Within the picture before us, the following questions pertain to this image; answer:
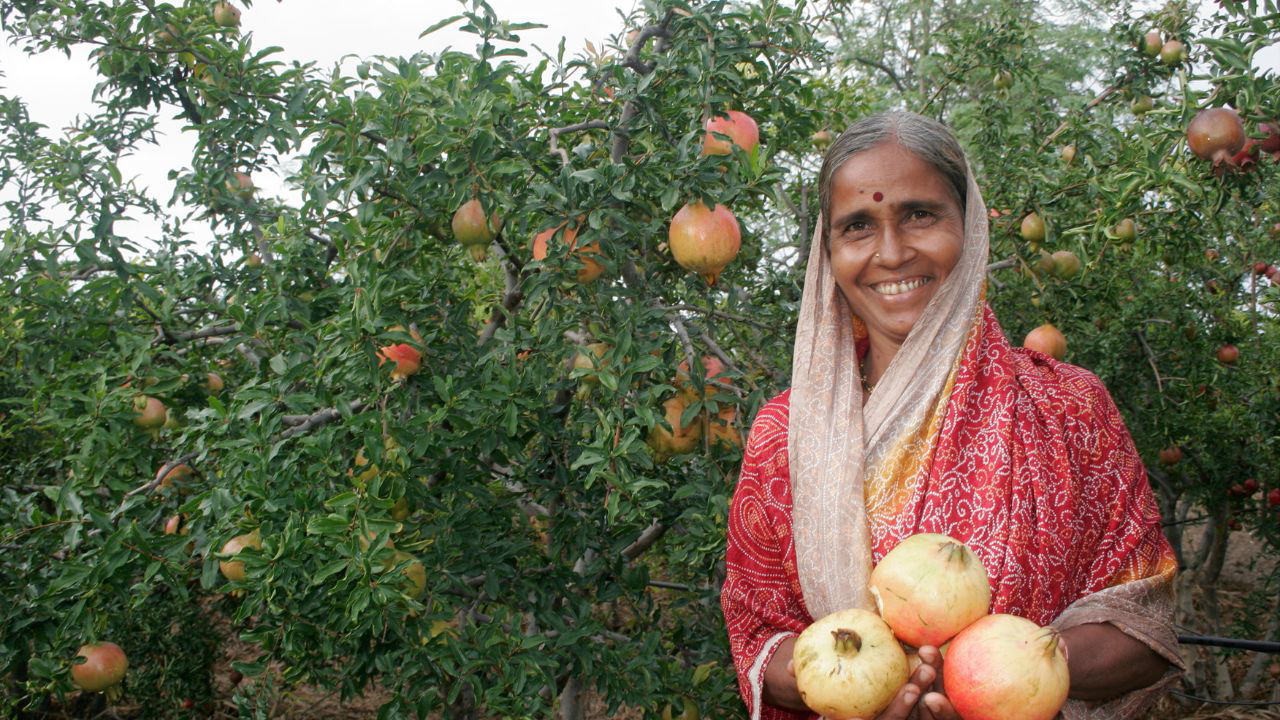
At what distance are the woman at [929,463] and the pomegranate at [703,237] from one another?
420mm

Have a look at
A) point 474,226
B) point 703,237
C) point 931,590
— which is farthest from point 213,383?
point 931,590

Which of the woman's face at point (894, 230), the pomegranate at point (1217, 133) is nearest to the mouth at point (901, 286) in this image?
the woman's face at point (894, 230)

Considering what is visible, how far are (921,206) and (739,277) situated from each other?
1186 millimetres

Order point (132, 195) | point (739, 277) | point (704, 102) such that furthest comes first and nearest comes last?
point (132, 195)
point (739, 277)
point (704, 102)

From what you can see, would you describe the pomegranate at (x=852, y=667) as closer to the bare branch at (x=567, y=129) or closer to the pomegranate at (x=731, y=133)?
the pomegranate at (x=731, y=133)

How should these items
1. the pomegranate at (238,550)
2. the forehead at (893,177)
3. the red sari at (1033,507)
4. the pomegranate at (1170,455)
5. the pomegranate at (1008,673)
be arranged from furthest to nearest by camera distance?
the pomegranate at (1170,455) < the pomegranate at (238,550) < the forehead at (893,177) < the red sari at (1033,507) < the pomegranate at (1008,673)

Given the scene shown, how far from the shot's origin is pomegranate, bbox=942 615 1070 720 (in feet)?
3.85

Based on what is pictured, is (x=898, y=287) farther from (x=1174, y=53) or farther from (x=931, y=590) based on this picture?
(x=1174, y=53)

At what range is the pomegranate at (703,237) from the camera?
207 cm

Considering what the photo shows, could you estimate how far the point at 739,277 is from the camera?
2.70 metres

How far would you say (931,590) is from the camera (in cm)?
125

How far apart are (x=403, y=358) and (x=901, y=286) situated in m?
1.01

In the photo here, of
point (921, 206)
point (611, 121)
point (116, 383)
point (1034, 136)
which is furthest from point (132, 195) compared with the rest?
point (1034, 136)

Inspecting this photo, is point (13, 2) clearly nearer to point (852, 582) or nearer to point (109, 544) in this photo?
point (109, 544)
